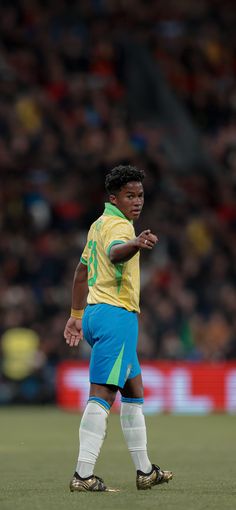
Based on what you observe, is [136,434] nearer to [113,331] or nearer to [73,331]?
[113,331]

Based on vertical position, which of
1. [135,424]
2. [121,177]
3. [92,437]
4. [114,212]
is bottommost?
[92,437]

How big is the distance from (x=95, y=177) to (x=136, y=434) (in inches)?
547

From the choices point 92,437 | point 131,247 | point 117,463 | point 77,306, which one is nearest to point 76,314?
point 77,306

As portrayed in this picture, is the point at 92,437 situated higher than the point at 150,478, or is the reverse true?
the point at 92,437

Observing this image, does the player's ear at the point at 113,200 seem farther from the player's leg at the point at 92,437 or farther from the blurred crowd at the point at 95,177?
the blurred crowd at the point at 95,177

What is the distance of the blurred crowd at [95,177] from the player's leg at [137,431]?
1167cm

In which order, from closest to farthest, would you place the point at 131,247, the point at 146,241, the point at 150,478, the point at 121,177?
the point at 146,241 → the point at 131,247 → the point at 121,177 → the point at 150,478

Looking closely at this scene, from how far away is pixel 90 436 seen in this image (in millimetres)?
7215

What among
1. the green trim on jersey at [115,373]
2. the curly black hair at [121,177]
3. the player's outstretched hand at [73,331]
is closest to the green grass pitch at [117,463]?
the green trim on jersey at [115,373]

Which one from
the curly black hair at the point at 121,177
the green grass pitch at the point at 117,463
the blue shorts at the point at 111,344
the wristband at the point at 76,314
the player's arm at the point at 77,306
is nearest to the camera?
the green grass pitch at the point at 117,463

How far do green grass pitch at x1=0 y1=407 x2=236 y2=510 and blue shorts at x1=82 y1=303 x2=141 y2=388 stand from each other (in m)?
0.72

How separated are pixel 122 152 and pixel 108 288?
14.4 metres

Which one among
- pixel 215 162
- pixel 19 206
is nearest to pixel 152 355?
pixel 19 206

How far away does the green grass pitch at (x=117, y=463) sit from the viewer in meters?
6.76
